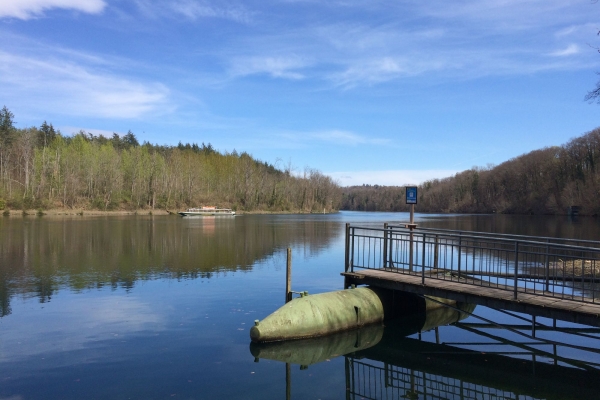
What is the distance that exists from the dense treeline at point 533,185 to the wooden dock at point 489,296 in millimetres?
85099

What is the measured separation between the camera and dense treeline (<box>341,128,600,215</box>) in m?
95.2

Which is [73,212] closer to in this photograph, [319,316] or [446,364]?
[319,316]

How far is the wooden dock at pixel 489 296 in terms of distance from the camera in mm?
9539

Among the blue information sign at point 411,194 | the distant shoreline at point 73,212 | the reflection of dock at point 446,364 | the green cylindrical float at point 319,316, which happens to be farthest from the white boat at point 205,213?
the reflection of dock at point 446,364

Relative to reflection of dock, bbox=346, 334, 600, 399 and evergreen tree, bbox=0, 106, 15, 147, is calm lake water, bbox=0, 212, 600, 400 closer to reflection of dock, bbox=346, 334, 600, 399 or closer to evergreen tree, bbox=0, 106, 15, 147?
reflection of dock, bbox=346, 334, 600, 399

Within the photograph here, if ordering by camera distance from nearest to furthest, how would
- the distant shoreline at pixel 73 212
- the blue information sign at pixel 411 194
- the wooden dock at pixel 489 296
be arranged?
the wooden dock at pixel 489 296 → the blue information sign at pixel 411 194 → the distant shoreline at pixel 73 212

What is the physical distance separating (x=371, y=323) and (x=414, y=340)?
122 centimetres

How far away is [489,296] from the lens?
1077 cm

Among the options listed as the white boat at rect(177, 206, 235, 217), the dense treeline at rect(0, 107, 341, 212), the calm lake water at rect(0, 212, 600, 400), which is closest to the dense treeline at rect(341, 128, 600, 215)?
the dense treeline at rect(0, 107, 341, 212)

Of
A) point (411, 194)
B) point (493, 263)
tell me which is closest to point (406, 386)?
point (493, 263)

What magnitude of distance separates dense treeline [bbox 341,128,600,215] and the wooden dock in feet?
279

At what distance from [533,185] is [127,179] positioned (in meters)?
97.7

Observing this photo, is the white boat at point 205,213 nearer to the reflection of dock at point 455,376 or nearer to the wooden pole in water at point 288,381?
the reflection of dock at point 455,376

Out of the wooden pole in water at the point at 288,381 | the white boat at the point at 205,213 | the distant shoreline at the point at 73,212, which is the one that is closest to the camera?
A: the wooden pole in water at the point at 288,381
